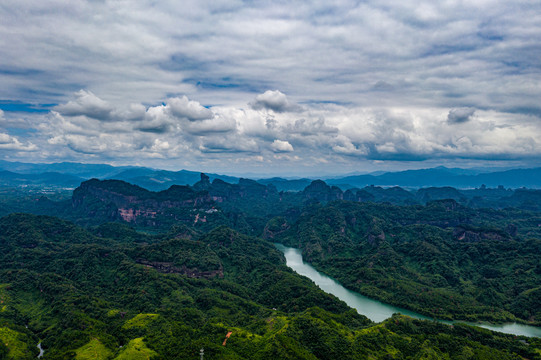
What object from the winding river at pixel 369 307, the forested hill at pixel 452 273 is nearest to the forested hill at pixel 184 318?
the winding river at pixel 369 307

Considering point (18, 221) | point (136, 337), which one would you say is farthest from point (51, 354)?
point (18, 221)

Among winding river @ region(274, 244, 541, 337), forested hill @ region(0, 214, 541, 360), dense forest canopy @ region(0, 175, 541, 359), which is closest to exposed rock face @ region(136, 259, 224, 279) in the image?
forested hill @ region(0, 214, 541, 360)

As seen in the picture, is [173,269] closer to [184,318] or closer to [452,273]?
[184,318]

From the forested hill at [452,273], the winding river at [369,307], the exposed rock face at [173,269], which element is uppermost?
the exposed rock face at [173,269]

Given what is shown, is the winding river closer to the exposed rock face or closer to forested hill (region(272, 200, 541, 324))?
forested hill (region(272, 200, 541, 324))

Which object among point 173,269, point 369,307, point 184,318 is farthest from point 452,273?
point 173,269

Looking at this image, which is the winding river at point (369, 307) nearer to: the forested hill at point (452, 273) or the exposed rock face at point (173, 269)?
the forested hill at point (452, 273)

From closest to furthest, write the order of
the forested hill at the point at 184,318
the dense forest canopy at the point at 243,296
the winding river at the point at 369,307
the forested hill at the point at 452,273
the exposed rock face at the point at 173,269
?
1. the forested hill at the point at 184,318
2. the dense forest canopy at the point at 243,296
3. the winding river at the point at 369,307
4. the forested hill at the point at 452,273
5. the exposed rock face at the point at 173,269

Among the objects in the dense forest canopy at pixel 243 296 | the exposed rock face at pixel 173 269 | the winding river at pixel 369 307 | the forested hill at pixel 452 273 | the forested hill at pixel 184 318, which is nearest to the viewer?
the forested hill at pixel 184 318
